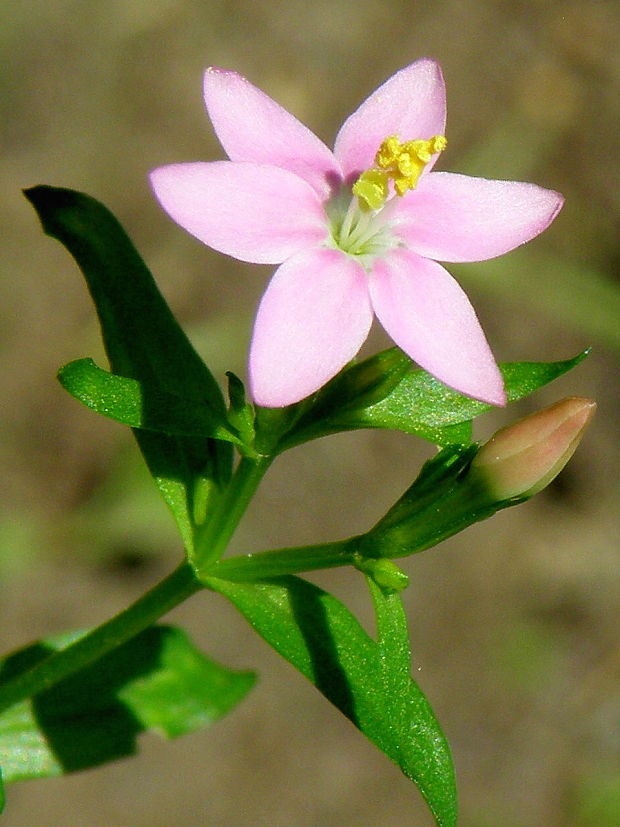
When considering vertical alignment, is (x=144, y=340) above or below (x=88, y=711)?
above

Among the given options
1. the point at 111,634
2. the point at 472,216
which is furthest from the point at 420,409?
the point at 111,634

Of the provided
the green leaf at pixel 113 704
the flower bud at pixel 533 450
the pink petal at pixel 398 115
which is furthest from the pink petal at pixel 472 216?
the green leaf at pixel 113 704

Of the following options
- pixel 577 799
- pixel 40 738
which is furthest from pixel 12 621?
pixel 577 799

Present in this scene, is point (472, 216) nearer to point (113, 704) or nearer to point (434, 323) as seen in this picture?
point (434, 323)

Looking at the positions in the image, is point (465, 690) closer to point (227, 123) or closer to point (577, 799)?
point (577, 799)

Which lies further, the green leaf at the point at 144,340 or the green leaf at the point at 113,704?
the green leaf at the point at 113,704

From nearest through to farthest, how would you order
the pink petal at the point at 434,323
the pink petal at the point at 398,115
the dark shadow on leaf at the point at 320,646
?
1. the pink petal at the point at 434,323
2. the dark shadow on leaf at the point at 320,646
3. the pink petal at the point at 398,115

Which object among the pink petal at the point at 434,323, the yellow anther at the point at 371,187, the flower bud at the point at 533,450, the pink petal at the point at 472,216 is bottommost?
the flower bud at the point at 533,450

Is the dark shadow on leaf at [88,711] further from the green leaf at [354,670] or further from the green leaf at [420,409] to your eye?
the green leaf at [420,409]
